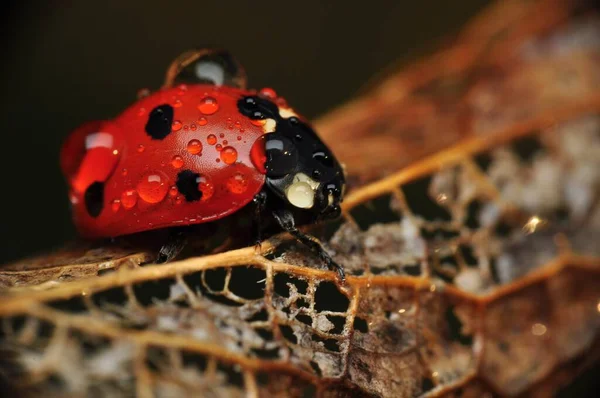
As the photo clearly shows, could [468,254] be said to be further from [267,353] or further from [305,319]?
[267,353]

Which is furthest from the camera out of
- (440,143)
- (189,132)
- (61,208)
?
(61,208)

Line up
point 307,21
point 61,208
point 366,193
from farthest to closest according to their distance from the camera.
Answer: point 307,21 < point 61,208 < point 366,193

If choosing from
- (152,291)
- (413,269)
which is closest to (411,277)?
(413,269)

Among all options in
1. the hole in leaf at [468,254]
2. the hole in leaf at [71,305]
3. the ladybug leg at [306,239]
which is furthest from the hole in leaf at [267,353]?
the hole in leaf at [468,254]

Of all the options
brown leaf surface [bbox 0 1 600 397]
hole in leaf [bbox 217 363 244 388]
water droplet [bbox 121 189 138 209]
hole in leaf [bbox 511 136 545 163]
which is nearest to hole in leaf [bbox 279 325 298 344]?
brown leaf surface [bbox 0 1 600 397]

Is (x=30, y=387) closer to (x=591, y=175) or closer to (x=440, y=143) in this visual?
(x=440, y=143)

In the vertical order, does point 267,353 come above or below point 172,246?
below

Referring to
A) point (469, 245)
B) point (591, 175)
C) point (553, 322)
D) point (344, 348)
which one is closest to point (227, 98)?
point (344, 348)
